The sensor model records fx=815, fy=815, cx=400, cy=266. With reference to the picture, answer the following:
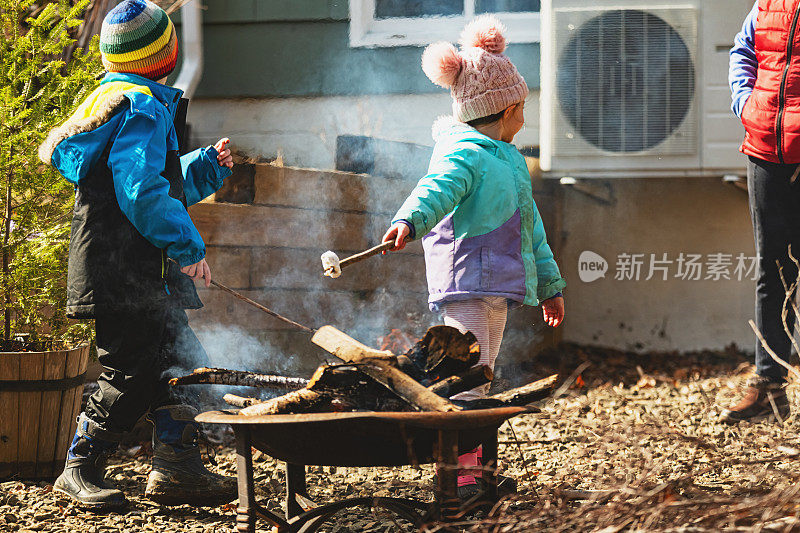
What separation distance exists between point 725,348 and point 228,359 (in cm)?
314

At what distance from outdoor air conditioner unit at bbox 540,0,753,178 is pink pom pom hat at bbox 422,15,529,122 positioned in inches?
63.4

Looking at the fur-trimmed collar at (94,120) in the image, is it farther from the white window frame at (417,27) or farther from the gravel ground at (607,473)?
the white window frame at (417,27)

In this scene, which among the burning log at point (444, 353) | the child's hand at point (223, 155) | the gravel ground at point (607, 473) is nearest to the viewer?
the gravel ground at point (607, 473)

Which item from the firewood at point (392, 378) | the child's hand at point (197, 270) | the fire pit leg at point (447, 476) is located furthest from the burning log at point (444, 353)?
the child's hand at point (197, 270)

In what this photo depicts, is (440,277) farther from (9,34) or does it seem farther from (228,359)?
(9,34)

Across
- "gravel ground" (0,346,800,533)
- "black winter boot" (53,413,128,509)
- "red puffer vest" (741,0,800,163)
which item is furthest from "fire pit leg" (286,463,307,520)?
"red puffer vest" (741,0,800,163)

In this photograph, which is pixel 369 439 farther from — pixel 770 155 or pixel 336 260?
pixel 770 155

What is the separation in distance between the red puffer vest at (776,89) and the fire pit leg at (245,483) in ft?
8.56

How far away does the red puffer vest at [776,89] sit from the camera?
343 centimetres

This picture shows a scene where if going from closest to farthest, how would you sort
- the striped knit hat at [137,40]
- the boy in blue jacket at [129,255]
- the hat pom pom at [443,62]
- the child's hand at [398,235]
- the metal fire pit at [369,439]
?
the metal fire pit at [369,439], the child's hand at [398,235], the boy in blue jacket at [129,255], the striped knit hat at [137,40], the hat pom pom at [443,62]

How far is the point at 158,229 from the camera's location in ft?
8.73

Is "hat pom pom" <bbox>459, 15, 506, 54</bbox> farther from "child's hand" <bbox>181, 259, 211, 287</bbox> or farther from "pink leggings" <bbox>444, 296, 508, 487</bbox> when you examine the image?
"child's hand" <bbox>181, 259, 211, 287</bbox>

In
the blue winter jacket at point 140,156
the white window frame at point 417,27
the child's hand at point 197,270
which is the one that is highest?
the white window frame at point 417,27

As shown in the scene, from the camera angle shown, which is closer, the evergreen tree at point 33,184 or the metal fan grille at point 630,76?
the evergreen tree at point 33,184
